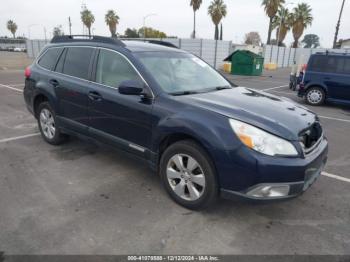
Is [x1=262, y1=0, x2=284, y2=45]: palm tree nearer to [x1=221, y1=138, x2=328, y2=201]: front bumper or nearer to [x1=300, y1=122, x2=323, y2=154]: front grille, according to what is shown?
[x1=300, y1=122, x2=323, y2=154]: front grille

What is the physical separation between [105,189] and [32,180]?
99cm

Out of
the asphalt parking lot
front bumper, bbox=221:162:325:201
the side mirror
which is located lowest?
the asphalt parking lot

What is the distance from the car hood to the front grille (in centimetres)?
6

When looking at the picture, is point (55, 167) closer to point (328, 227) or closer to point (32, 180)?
point (32, 180)

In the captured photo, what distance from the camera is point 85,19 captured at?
6700 centimetres

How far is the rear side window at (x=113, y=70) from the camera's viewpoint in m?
3.69

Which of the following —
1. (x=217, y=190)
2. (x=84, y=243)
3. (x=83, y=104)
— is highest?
(x=83, y=104)

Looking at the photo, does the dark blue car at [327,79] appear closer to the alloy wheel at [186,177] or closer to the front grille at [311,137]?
the front grille at [311,137]

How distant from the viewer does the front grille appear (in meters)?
3.04

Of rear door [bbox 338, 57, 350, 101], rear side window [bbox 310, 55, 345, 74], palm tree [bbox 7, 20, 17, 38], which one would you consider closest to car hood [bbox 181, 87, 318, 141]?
rear door [bbox 338, 57, 350, 101]

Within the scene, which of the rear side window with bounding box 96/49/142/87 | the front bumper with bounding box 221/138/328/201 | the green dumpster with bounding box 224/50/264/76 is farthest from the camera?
the green dumpster with bounding box 224/50/264/76

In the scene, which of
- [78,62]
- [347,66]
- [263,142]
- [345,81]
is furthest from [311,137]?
[347,66]

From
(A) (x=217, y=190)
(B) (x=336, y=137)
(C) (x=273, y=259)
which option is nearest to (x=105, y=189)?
(A) (x=217, y=190)

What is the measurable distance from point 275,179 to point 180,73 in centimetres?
183
